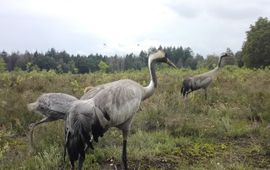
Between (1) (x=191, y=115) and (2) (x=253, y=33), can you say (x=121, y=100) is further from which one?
(2) (x=253, y=33)

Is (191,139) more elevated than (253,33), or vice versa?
(253,33)

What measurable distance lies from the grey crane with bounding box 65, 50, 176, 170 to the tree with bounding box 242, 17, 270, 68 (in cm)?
3774

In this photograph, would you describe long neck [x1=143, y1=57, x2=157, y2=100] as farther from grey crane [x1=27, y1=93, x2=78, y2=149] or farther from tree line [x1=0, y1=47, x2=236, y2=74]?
tree line [x1=0, y1=47, x2=236, y2=74]

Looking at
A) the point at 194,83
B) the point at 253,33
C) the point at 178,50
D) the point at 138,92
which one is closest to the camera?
the point at 138,92

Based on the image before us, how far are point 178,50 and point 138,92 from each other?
230 ft

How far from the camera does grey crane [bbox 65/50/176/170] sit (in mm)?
5461

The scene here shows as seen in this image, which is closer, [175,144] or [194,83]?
[175,144]

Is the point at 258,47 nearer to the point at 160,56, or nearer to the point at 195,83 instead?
the point at 195,83

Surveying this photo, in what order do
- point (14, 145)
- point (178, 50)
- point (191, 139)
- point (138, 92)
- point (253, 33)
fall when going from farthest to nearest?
point (178, 50)
point (253, 33)
point (191, 139)
point (14, 145)
point (138, 92)

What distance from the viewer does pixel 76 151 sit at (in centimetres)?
555

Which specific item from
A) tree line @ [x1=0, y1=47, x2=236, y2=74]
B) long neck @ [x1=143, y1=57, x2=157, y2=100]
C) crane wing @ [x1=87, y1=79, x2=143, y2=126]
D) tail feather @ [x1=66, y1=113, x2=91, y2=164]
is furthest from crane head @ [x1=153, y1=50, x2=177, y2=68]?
tree line @ [x1=0, y1=47, x2=236, y2=74]

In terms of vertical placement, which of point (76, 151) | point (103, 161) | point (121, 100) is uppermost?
point (121, 100)

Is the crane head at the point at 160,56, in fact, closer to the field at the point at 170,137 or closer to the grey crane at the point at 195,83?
the field at the point at 170,137

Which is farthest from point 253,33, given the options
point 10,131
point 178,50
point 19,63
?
point 10,131
